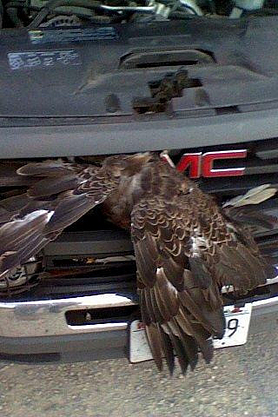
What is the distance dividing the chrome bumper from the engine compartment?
156 cm

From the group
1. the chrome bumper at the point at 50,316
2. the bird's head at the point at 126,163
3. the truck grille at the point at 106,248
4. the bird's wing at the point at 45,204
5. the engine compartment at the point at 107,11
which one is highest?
the engine compartment at the point at 107,11

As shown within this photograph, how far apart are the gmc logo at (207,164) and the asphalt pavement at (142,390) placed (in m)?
0.84

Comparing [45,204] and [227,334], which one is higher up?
[45,204]

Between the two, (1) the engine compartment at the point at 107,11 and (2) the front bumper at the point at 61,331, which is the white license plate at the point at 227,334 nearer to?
(2) the front bumper at the point at 61,331

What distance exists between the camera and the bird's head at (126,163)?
2570 mm

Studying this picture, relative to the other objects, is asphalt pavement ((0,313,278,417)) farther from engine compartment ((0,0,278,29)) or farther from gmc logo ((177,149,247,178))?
engine compartment ((0,0,278,29))

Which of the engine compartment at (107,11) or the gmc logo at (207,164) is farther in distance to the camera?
the engine compartment at (107,11)

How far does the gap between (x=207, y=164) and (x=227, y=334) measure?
0.64 m

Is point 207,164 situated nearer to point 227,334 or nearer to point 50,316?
point 227,334

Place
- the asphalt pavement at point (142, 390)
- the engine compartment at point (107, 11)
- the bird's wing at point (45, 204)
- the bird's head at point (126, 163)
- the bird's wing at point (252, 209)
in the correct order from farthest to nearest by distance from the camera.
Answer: the engine compartment at point (107, 11) < the asphalt pavement at point (142, 390) < the bird's wing at point (252, 209) < the bird's head at point (126, 163) < the bird's wing at point (45, 204)

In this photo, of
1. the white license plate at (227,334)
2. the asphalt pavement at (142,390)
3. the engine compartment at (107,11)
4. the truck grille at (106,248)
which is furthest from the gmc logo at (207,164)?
the engine compartment at (107,11)

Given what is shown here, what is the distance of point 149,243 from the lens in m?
2.44

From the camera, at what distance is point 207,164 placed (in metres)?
2.64

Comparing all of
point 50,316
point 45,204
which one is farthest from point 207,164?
point 50,316
